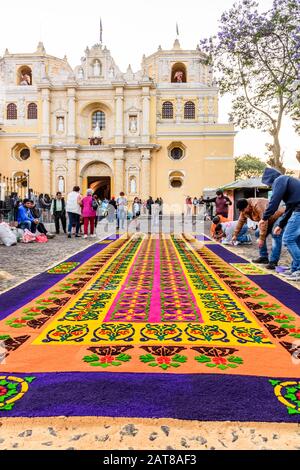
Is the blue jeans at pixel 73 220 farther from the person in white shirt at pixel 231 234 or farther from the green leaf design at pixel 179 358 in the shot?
the green leaf design at pixel 179 358

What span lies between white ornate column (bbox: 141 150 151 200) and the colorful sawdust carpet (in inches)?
950

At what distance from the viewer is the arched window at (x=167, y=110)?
2931cm

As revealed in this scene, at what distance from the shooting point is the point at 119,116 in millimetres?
28391

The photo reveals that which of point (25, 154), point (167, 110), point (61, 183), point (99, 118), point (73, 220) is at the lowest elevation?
point (73, 220)

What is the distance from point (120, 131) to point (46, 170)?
6407 mm

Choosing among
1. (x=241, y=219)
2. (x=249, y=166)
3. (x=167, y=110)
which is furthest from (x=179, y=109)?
(x=241, y=219)

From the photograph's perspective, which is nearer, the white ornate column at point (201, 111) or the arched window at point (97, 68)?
the white ornate column at point (201, 111)

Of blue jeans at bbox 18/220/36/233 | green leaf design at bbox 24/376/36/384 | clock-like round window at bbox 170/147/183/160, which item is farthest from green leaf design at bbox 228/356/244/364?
clock-like round window at bbox 170/147/183/160

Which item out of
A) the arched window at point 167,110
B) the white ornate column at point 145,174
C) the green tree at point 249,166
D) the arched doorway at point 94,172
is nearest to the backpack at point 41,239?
the white ornate column at point 145,174

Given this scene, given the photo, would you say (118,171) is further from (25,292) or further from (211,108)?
(25,292)

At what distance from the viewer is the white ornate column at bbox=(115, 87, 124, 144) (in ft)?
92.9

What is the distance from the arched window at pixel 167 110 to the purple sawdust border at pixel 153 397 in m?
29.2
